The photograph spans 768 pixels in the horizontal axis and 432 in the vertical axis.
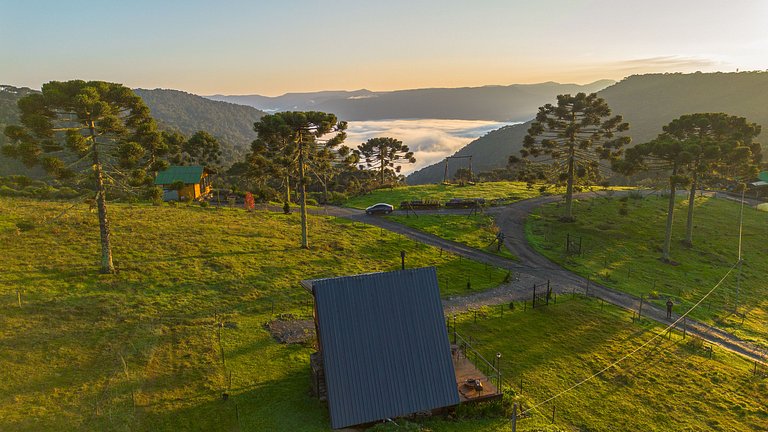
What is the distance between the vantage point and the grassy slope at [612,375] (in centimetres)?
1922

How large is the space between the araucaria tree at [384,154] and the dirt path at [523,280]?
106ft

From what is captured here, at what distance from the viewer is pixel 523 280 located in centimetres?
3712

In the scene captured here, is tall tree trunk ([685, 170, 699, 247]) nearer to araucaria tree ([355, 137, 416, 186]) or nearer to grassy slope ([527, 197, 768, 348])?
grassy slope ([527, 197, 768, 348])

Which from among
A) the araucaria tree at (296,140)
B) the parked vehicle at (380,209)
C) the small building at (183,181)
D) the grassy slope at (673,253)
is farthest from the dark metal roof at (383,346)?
the small building at (183,181)

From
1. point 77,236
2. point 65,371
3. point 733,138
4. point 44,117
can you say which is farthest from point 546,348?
point 733,138

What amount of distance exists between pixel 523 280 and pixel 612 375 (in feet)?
47.5

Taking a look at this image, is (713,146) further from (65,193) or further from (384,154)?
(65,193)

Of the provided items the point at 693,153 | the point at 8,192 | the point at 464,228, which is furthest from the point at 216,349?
the point at 8,192

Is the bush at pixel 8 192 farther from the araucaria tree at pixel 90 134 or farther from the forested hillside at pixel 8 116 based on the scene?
the forested hillside at pixel 8 116

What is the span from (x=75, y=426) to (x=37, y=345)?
7007 millimetres

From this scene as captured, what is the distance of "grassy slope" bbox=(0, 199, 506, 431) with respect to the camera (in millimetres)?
17000

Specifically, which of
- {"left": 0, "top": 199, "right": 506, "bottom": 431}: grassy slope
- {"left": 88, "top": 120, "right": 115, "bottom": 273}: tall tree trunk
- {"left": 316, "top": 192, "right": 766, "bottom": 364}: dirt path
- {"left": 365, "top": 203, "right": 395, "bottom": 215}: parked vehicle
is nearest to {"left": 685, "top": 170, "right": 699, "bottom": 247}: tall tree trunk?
{"left": 316, "top": 192, "right": 766, "bottom": 364}: dirt path

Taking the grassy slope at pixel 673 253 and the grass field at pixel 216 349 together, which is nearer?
the grass field at pixel 216 349

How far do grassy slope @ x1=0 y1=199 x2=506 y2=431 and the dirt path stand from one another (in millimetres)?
2265
